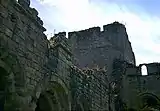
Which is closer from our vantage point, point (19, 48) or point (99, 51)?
point (19, 48)

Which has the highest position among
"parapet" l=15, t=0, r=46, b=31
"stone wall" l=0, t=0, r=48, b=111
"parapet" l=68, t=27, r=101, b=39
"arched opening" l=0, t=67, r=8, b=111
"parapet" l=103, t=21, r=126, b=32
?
"parapet" l=103, t=21, r=126, b=32

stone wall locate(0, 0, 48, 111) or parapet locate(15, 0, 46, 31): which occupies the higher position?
parapet locate(15, 0, 46, 31)

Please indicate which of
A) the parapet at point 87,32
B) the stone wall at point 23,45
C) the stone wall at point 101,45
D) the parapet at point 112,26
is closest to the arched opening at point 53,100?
the stone wall at point 23,45

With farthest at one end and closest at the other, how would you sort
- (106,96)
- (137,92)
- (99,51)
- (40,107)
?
1. (99,51)
2. (137,92)
3. (106,96)
4. (40,107)

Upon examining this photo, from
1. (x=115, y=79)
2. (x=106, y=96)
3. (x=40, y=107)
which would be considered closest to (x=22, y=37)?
(x=40, y=107)

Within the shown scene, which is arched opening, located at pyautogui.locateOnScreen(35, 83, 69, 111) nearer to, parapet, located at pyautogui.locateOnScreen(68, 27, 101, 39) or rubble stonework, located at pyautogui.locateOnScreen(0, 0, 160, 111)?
rubble stonework, located at pyautogui.locateOnScreen(0, 0, 160, 111)

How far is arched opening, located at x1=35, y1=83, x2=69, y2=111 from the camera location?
6.03 m

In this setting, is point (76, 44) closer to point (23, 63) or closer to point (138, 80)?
point (138, 80)

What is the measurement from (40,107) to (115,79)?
37.7ft

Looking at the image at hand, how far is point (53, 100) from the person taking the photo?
614cm

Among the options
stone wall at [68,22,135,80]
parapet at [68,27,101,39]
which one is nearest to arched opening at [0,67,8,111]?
stone wall at [68,22,135,80]

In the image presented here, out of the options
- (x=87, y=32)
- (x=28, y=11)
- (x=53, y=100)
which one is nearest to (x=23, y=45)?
(x=28, y=11)

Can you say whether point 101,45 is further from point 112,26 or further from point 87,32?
point 112,26

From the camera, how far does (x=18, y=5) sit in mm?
4578
